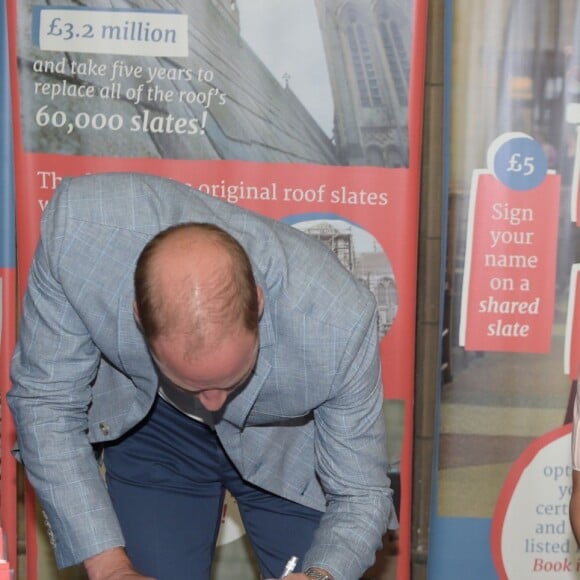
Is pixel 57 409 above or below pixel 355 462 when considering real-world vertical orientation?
above

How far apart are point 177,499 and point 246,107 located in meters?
1.35

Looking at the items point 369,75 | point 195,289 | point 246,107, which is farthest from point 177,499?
point 369,75

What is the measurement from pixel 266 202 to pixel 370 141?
0.38m

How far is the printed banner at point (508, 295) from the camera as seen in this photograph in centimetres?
324

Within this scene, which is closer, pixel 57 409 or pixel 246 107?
pixel 57 409

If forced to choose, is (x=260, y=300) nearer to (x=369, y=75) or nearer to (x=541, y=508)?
(x=369, y=75)

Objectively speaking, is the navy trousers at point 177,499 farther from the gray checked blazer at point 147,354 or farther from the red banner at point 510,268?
the red banner at point 510,268

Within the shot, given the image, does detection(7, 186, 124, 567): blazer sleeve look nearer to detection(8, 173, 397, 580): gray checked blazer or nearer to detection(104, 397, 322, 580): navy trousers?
detection(8, 173, 397, 580): gray checked blazer

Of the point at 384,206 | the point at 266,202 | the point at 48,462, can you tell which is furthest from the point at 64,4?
the point at 48,462

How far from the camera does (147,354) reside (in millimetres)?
2070

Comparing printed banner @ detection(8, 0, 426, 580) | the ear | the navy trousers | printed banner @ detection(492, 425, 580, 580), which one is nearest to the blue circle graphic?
printed banner @ detection(8, 0, 426, 580)

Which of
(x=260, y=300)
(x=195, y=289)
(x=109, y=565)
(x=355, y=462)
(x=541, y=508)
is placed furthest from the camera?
(x=541, y=508)

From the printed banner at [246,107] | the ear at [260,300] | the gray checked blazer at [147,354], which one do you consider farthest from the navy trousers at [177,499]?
the printed banner at [246,107]

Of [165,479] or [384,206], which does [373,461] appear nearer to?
[165,479]
